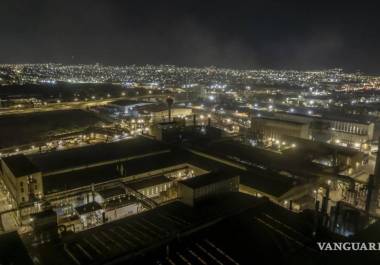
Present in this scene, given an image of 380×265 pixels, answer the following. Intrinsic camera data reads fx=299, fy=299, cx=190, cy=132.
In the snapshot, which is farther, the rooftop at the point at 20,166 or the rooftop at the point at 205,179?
the rooftop at the point at 20,166

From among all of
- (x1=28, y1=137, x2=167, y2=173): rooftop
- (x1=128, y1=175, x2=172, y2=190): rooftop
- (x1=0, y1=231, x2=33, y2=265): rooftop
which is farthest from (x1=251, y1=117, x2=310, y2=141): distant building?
(x1=0, y1=231, x2=33, y2=265): rooftop

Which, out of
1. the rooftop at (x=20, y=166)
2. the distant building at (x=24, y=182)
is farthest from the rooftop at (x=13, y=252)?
the rooftop at (x=20, y=166)

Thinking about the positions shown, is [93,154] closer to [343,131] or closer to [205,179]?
[205,179]

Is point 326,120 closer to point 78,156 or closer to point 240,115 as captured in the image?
point 240,115

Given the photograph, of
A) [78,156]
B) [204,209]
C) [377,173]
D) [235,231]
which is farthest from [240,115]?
[235,231]

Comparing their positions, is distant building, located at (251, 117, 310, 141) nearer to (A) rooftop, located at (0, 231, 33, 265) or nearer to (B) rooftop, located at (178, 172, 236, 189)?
(B) rooftop, located at (178, 172, 236, 189)

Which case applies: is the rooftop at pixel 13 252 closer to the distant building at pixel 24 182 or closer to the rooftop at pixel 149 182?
the distant building at pixel 24 182

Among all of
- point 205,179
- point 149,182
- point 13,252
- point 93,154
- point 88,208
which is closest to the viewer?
point 13,252

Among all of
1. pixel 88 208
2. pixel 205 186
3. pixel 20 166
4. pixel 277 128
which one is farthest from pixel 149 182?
pixel 277 128
